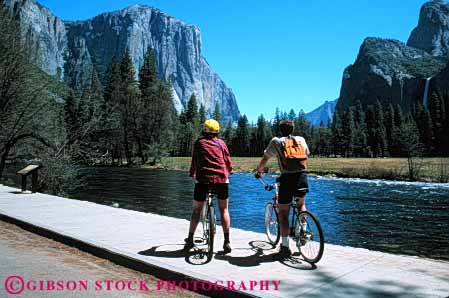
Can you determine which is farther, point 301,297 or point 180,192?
point 180,192

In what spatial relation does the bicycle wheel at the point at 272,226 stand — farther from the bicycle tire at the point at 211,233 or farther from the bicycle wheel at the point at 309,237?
the bicycle tire at the point at 211,233

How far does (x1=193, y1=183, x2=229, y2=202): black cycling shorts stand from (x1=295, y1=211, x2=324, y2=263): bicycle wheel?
118cm

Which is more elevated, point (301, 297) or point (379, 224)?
point (301, 297)

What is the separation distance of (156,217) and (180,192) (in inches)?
714

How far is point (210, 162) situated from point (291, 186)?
49.5 inches

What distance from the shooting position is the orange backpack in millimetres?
6152

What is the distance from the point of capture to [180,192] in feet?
93.5

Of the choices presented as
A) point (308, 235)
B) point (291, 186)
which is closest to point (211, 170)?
point (291, 186)

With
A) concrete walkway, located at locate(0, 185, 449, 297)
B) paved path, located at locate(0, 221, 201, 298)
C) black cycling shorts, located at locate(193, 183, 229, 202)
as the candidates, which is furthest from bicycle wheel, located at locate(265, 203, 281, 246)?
paved path, located at locate(0, 221, 201, 298)

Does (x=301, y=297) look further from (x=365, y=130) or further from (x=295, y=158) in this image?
(x=365, y=130)

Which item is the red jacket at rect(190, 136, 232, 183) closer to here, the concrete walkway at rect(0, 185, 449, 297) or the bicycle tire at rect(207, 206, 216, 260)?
the bicycle tire at rect(207, 206, 216, 260)

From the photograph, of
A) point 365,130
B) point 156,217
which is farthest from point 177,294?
point 365,130

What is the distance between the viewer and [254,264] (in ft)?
19.6

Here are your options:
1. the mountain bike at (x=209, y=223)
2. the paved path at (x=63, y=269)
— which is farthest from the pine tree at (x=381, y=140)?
the paved path at (x=63, y=269)
